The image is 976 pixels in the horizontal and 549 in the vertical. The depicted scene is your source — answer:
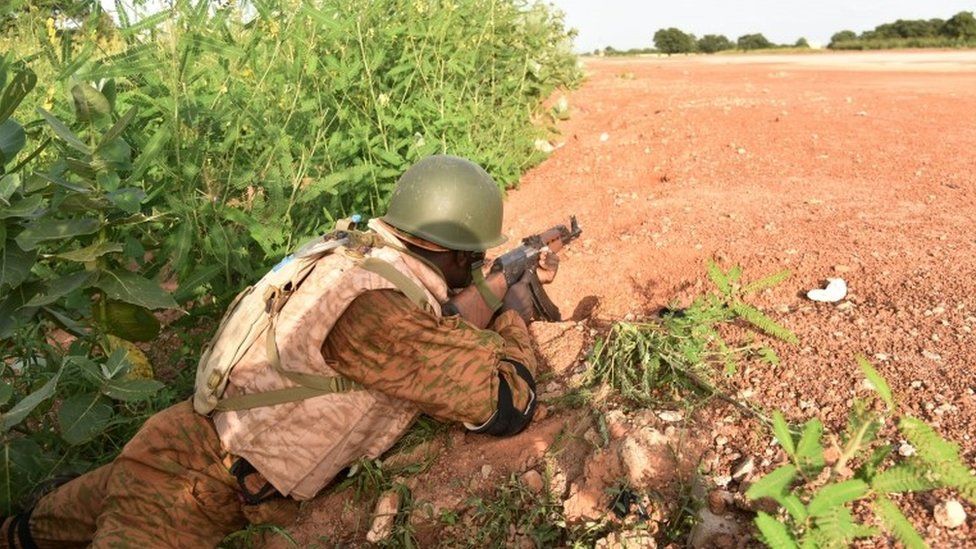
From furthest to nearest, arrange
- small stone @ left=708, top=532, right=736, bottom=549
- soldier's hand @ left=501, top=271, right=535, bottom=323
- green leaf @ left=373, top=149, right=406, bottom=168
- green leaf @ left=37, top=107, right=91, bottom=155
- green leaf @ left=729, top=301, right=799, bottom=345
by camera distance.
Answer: green leaf @ left=373, top=149, right=406, bottom=168 < soldier's hand @ left=501, top=271, right=535, bottom=323 < green leaf @ left=729, top=301, right=799, bottom=345 < green leaf @ left=37, top=107, right=91, bottom=155 < small stone @ left=708, top=532, right=736, bottom=549

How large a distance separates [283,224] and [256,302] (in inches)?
35.0

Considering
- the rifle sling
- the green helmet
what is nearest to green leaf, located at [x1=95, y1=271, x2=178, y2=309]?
the rifle sling

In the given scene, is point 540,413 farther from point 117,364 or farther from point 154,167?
point 154,167

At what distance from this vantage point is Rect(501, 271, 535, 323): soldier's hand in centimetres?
293

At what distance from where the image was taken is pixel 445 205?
246cm

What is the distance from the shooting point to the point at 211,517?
2285 mm

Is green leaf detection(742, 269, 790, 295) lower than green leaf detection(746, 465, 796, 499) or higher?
lower

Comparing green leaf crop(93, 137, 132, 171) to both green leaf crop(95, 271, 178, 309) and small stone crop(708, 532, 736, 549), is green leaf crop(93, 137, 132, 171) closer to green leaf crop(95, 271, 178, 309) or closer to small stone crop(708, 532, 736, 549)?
green leaf crop(95, 271, 178, 309)

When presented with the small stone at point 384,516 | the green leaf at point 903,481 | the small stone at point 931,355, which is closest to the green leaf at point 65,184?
the small stone at point 384,516

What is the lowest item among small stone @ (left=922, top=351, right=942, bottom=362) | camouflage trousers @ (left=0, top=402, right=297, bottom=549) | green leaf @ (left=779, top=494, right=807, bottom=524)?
camouflage trousers @ (left=0, top=402, right=297, bottom=549)

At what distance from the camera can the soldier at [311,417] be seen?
2.09 metres

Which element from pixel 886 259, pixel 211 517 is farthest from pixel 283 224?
pixel 886 259

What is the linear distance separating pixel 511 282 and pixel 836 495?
1.76m

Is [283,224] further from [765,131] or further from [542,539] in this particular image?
[765,131]
